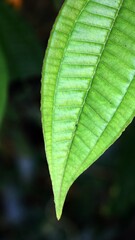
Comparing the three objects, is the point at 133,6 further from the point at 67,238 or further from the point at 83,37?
the point at 67,238

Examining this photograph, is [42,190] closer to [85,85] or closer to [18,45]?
[18,45]

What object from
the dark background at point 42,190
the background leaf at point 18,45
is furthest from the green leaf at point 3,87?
the dark background at point 42,190

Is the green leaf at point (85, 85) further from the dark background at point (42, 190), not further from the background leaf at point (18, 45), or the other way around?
the dark background at point (42, 190)

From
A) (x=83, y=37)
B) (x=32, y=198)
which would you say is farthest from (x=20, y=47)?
(x=32, y=198)

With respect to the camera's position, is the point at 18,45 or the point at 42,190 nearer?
the point at 18,45

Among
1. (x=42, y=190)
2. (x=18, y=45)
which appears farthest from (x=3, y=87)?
(x=42, y=190)

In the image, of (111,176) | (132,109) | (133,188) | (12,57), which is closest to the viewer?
(132,109)
